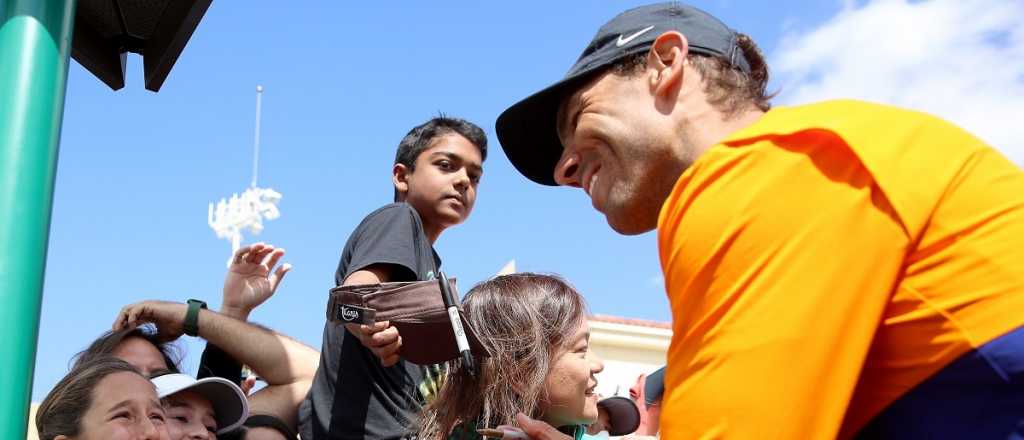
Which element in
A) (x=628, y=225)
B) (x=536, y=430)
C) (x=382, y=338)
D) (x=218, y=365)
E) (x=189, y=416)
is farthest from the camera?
(x=218, y=365)

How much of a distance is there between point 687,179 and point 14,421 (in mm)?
1637

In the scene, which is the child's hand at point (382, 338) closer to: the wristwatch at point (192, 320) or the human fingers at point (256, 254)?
the wristwatch at point (192, 320)

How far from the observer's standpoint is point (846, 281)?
1.27 meters

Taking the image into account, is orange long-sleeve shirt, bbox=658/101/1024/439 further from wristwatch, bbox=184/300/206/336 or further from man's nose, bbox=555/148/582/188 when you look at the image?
wristwatch, bbox=184/300/206/336

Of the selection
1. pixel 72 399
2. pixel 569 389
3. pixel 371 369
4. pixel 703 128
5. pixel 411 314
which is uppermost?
pixel 703 128

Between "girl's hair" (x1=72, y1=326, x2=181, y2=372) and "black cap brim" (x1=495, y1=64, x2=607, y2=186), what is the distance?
6.46 ft

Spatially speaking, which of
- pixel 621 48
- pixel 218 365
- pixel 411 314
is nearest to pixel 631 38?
pixel 621 48

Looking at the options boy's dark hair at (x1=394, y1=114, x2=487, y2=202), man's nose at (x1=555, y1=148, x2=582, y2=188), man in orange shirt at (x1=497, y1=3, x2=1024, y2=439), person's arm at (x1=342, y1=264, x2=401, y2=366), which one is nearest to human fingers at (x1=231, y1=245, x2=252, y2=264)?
boy's dark hair at (x1=394, y1=114, x2=487, y2=202)

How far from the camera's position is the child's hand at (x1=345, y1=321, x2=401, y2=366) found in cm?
312

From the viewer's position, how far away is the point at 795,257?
1.28 m

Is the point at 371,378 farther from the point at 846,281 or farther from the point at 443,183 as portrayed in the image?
the point at 846,281

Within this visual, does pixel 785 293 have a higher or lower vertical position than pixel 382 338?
higher

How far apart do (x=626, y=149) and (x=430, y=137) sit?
2.70 m

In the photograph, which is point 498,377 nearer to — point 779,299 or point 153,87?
point 153,87
